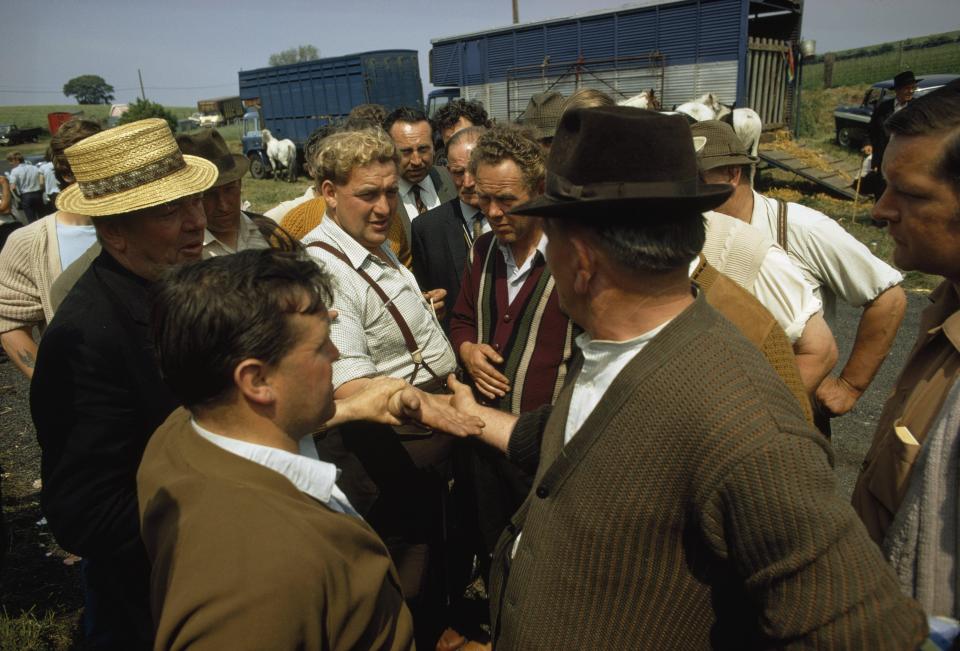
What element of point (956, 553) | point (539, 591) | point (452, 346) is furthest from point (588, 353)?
point (452, 346)

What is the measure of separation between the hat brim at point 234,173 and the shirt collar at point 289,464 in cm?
199

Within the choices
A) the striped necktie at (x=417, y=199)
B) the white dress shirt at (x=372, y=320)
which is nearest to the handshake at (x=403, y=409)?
the white dress shirt at (x=372, y=320)

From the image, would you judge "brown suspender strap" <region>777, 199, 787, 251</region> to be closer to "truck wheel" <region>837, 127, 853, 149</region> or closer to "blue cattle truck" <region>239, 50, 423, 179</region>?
"truck wheel" <region>837, 127, 853, 149</region>

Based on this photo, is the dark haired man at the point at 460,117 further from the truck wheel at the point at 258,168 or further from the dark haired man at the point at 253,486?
the truck wheel at the point at 258,168

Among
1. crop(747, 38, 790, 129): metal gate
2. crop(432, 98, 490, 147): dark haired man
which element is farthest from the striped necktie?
crop(747, 38, 790, 129): metal gate

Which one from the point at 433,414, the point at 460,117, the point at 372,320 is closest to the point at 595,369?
the point at 433,414

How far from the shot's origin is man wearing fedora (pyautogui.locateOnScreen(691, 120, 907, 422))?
8.97ft

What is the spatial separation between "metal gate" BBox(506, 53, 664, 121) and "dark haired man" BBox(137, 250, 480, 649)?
15.5 meters

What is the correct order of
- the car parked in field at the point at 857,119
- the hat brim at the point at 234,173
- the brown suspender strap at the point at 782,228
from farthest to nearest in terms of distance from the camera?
the car parked in field at the point at 857,119 → the hat brim at the point at 234,173 → the brown suspender strap at the point at 782,228

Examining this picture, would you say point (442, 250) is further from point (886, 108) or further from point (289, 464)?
point (886, 108)

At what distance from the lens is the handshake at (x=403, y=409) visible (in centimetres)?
218

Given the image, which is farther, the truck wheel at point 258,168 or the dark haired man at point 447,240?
the truck wheel at point 258,168

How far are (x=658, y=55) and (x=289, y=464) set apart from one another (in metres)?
16.2

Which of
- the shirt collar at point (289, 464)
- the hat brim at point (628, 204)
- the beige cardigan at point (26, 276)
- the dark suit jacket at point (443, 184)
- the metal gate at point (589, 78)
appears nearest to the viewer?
the hat brim at point (628, 204)
